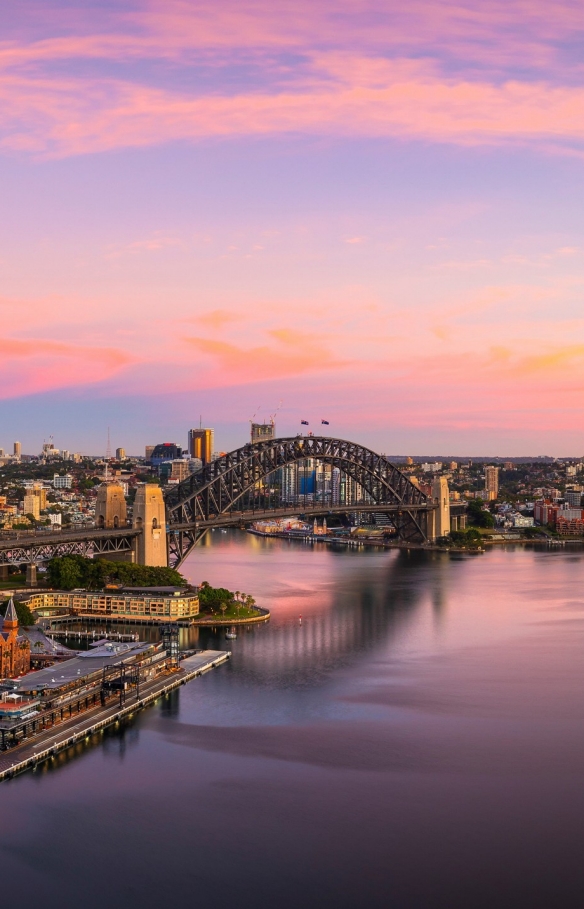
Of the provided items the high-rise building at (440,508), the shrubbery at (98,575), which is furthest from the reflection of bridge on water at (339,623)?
the high-rise building at (440,508)

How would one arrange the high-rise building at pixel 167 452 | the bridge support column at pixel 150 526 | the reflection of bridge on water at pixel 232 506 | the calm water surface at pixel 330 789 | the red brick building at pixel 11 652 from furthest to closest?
the high-rise building at pixel 167 452, the bridge support column at pixel 150 526, the reflection of bridge on water at pixel 232 506, the red brick building at pixel 11 652, the calm water surface at pixel 330 789

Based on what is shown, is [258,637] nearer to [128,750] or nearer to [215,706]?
[215,706]

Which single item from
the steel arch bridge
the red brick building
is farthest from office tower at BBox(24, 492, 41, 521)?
the red brick building

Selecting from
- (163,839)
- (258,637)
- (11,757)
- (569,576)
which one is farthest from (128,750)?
(569,576)

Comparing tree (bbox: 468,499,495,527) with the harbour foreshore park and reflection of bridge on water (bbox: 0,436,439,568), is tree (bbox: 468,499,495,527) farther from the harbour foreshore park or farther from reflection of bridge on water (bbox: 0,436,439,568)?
the harbour foreshore park

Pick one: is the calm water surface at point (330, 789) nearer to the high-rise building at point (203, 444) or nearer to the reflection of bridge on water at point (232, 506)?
the reflection of bridge on water at point (232, 506)

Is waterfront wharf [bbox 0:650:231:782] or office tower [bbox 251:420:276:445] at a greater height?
office tower [bbox 251:420:276:445]
